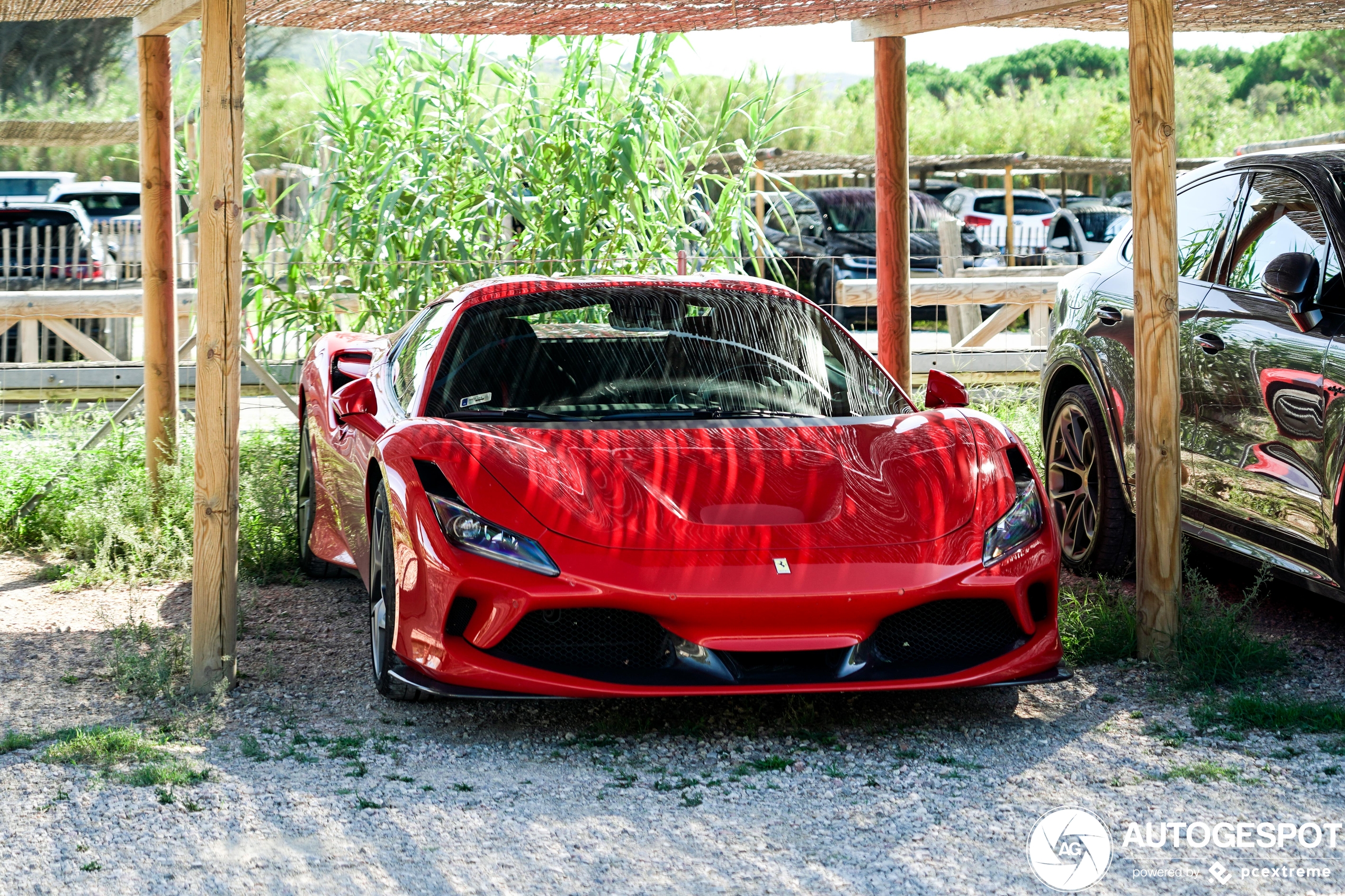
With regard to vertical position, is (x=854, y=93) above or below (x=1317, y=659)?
above

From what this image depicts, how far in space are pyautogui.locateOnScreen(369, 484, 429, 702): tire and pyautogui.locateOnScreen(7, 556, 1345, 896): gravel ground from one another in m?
0.07

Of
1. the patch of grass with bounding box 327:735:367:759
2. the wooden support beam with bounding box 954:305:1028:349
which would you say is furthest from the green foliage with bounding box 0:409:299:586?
the wooden support beam with bounding box 954:305:1028:349

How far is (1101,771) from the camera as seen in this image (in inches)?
161

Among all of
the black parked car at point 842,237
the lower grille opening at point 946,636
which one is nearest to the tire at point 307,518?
the lower grille opening at point 946,636

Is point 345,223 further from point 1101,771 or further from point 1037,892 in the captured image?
point 1037,892

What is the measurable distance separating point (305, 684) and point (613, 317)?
1573 millimetres

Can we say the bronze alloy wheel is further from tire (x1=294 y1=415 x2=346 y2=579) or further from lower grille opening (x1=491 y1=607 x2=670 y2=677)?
tire (x1=294 y1=415 x2=346 y2=579)

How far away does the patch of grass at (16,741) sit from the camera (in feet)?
14.2

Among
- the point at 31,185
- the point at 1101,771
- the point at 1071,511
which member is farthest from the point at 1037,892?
the point at 31,185

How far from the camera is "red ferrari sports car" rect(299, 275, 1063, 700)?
4102 mm

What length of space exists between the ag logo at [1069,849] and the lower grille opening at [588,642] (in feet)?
3.52

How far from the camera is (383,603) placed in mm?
4664
